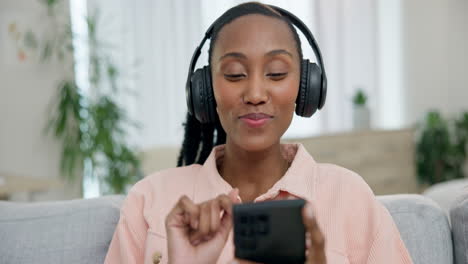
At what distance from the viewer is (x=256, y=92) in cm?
104

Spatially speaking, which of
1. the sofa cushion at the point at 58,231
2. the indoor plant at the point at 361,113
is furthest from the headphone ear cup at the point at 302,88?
the indoor plant at the point at 361,113

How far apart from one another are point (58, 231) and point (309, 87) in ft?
2.19

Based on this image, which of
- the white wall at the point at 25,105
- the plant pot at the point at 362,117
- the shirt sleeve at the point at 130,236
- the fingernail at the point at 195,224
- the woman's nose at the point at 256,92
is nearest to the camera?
the fingernail at the point at 195,224

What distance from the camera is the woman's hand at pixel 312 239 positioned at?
0.70 m

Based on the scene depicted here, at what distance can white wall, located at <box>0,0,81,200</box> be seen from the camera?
3.79 metres

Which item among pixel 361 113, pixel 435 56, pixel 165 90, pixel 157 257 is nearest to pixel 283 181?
pixel 157 257

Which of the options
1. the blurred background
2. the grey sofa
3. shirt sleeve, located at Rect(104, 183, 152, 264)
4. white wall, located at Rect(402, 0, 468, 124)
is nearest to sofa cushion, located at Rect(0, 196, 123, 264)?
→ the grey sofa

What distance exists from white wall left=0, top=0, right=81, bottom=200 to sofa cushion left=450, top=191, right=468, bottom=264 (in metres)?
3.23

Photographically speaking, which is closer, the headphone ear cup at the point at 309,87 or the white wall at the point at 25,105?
the headphone ear cup at the point at 309,87

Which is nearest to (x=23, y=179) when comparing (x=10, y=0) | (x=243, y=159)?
(x=10, y=0)

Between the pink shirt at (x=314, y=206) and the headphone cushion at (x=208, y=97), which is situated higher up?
the headphone cushion at (x=208, y=97)

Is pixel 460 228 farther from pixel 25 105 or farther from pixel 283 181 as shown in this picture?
pixel 25 105

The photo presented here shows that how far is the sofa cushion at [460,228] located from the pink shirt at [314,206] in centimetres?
20

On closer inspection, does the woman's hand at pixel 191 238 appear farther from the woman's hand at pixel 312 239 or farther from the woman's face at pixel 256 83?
the woman's face at pixel 256 83
